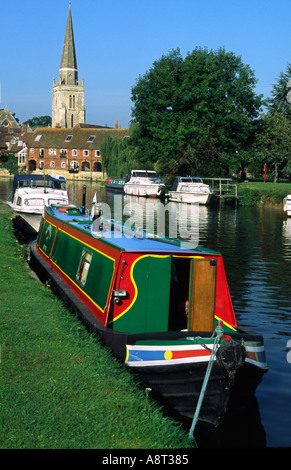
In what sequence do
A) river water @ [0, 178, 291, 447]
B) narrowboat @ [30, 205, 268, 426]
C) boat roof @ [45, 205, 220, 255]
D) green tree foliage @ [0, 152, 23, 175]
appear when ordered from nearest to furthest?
narrowboat @ [30, 205, 268, 426] → river water @ [0, 178, 291, 447] → boat roof @ [45, 205, 220, 255] → green tree foliage @ [0, 152, 23, 175]

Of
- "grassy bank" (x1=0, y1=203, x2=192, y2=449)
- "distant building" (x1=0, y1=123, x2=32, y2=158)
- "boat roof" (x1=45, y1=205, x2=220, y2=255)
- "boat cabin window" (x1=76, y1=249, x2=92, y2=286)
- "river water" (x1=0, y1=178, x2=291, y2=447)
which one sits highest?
"distant building" (x1=0, y1=123, x2=32, y2=158)

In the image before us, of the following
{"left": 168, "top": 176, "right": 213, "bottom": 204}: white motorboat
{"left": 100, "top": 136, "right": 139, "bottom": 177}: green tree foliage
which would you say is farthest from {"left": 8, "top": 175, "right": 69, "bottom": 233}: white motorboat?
{"left": 100, "top": 136, "right": 139, "bottom": 177}: green tree foliage

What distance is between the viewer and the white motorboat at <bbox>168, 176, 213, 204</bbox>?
48.6 meters

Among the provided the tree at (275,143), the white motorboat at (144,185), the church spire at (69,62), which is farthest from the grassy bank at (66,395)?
the church spire at (69,62)

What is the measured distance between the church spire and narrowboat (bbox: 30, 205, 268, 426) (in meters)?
161

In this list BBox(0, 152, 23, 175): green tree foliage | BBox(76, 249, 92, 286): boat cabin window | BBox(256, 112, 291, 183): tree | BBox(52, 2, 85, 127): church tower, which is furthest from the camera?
BBox(52, 2, 85, 127): church tower

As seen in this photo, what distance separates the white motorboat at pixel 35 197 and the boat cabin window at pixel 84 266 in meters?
13.2

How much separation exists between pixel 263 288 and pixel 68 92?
6013 inches

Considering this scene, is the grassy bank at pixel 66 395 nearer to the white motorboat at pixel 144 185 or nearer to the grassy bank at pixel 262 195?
the grassy bank at pixel 262 195

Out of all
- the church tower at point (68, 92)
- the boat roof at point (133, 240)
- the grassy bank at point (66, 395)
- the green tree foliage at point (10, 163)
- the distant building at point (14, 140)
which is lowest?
the grassy bank at point (66, 395)

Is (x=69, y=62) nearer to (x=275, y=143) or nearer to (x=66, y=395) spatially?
(x=275, y=143)

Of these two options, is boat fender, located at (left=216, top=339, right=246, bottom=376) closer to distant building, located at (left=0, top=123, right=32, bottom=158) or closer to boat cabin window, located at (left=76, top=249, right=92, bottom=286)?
boat cabin window, located at (left=76, top=249, right=92, bottom=286)

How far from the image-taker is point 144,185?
190 feet

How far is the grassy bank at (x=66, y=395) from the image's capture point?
5.99 meters
